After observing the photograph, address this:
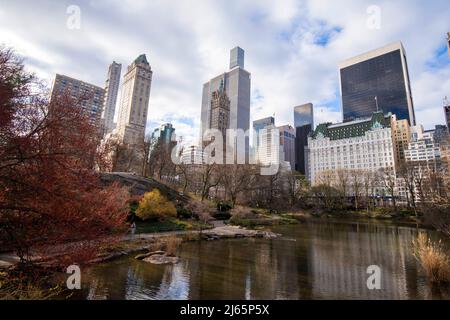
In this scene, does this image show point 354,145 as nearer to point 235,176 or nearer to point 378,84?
point 378,84

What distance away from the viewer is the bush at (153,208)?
2702 cm

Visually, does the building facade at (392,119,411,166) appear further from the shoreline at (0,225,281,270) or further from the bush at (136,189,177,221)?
the bush at (136,189,177,221)

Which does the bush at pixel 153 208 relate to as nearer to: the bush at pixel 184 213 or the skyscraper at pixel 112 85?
the bush at pixel 184 213

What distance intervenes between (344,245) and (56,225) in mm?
23618

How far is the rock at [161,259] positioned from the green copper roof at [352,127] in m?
120

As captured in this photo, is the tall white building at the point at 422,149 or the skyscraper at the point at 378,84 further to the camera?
the skyscraper at the point at 378,84

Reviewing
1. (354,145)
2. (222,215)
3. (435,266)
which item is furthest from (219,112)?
(435,266)

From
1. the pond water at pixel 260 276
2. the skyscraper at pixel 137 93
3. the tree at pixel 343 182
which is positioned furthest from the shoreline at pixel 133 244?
the skyscraper at pixel 137 93

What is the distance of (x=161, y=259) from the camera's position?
1559cm

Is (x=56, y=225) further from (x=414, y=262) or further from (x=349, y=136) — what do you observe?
(x=349, y=136)

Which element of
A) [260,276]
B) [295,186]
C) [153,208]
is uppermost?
[295,186]

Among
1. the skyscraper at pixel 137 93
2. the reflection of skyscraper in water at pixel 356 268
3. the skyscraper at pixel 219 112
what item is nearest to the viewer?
the reflection of skyscraper in water at pixel 356 268

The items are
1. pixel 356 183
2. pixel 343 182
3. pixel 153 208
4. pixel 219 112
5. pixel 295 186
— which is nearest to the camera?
pixel 153 208

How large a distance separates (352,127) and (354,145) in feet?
31.5
